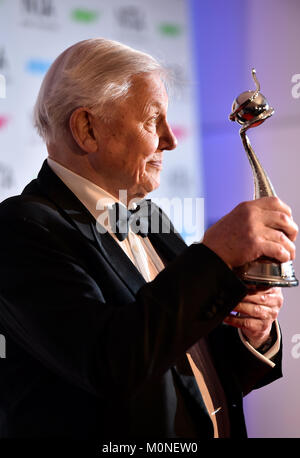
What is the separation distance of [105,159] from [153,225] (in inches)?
10.9

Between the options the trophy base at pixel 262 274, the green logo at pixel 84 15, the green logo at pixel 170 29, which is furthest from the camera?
the green logo at pixel 170 29

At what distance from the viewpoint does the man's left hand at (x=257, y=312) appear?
3.81 feet

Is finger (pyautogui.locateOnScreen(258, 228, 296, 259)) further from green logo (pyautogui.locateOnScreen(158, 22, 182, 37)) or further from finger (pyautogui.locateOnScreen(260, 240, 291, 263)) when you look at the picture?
green logo (pyautogui.locateOnScreen(158, 22, 182, 37))

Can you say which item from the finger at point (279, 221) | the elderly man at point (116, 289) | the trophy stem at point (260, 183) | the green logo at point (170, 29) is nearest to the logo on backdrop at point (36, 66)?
the green logo at point (170, 29)

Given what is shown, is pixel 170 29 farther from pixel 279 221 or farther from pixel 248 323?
pixel 279 221

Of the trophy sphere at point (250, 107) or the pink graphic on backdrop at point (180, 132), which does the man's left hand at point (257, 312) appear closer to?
the trophy sphere at point (250, 107)

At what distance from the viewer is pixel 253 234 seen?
3.05 feet

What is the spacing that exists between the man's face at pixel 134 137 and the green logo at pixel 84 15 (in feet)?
3.79

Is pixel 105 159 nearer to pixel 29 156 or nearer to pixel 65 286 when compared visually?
pixel 65 286

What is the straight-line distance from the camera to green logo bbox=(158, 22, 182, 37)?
2521 mm

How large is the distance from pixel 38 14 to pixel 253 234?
1.54 meters

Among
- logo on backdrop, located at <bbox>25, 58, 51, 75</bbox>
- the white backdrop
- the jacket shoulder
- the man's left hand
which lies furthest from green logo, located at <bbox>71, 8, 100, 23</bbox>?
the man's left hand

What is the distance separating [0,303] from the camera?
41.5 inches
